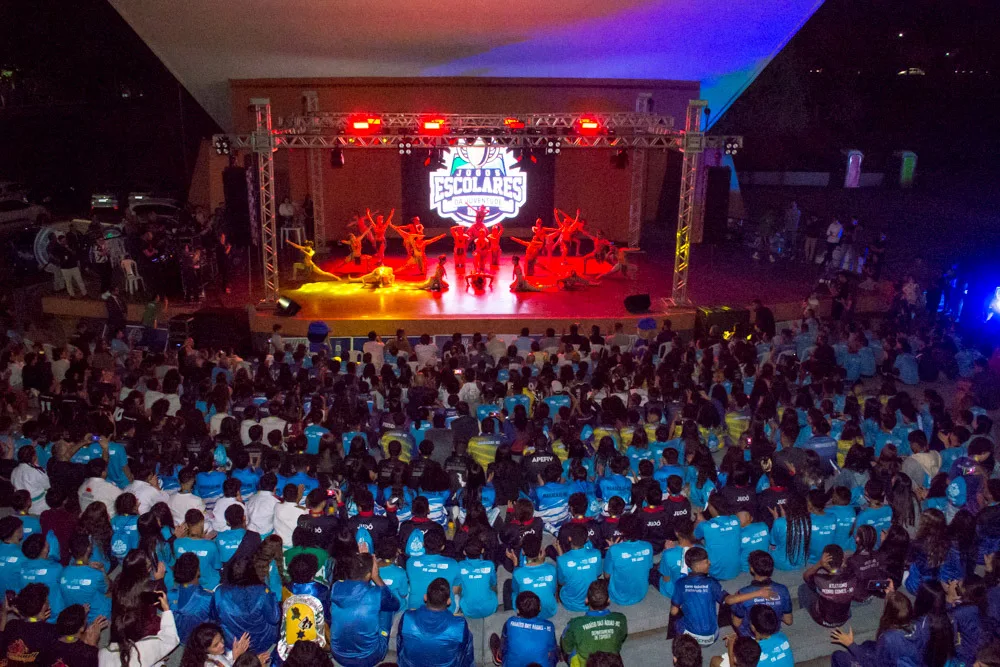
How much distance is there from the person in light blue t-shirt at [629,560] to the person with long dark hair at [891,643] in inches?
60.7

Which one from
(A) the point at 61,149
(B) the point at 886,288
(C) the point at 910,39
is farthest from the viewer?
(C) the point at 910,39

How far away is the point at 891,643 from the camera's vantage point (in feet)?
16.3

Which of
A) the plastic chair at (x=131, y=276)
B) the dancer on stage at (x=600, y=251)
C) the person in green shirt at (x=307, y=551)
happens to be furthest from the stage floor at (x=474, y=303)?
the person in green shirt at (x=307, y=551)

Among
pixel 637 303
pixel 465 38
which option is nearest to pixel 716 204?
pixel 637 303

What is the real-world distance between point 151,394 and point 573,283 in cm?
1021

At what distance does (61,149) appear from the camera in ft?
101

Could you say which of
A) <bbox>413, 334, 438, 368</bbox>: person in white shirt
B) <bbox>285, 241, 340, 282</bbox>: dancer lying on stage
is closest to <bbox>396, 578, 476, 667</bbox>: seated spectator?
<bbox>413, 334, 438, 368</bbox>: person in white shirt

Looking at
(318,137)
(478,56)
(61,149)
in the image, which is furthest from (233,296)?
(61,149)

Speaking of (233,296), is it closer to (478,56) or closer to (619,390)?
(478,56)

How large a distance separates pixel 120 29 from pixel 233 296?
21.7 m

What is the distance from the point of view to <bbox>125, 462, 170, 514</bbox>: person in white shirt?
6.50 meters

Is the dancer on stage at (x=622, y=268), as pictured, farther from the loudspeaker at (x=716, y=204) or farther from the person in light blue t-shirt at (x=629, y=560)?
the person in light blue t-shirt at (x=629, y=560)

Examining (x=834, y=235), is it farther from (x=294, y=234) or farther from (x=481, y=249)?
(x=294, y=234)

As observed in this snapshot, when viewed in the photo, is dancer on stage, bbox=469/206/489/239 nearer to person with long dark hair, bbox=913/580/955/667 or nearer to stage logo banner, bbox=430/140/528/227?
stage logo banner, bbox=430/140/528/227
